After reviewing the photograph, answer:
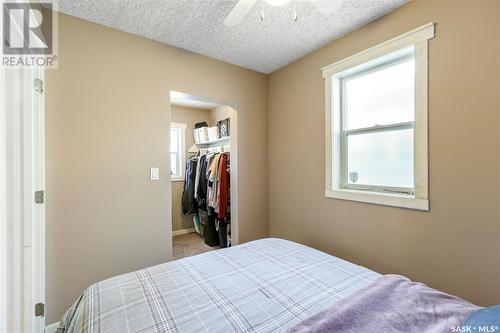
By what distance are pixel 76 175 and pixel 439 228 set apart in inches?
104

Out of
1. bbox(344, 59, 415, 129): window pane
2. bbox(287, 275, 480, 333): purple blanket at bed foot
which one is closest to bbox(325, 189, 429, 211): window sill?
bbox(344, 59, 415, 129): window pane

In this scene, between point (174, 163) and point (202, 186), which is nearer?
point (202, 186)

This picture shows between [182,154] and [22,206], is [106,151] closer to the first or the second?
[22,206]

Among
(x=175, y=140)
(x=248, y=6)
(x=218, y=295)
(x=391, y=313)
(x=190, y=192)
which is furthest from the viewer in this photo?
(x=175, y=140)

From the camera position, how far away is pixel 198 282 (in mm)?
1142

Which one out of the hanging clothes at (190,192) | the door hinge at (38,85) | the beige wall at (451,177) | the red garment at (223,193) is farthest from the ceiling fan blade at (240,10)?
the hanging clothes at (190,192)

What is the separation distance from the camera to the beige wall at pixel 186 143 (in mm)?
3934

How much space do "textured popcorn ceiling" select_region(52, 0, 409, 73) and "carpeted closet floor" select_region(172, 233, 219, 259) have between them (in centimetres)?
250

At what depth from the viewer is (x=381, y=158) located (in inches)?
74.4

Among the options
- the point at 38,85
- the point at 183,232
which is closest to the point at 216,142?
the point at 183,232

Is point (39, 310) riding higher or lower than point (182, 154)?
lower

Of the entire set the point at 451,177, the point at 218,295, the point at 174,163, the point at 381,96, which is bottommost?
the point at 218,295

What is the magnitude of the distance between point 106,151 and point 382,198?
2.27m

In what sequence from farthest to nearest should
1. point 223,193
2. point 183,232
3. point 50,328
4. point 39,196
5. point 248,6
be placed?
1. point 183,232
2. point 223,193
3. point 50,328
4. point 39,196
5. point 248,6
